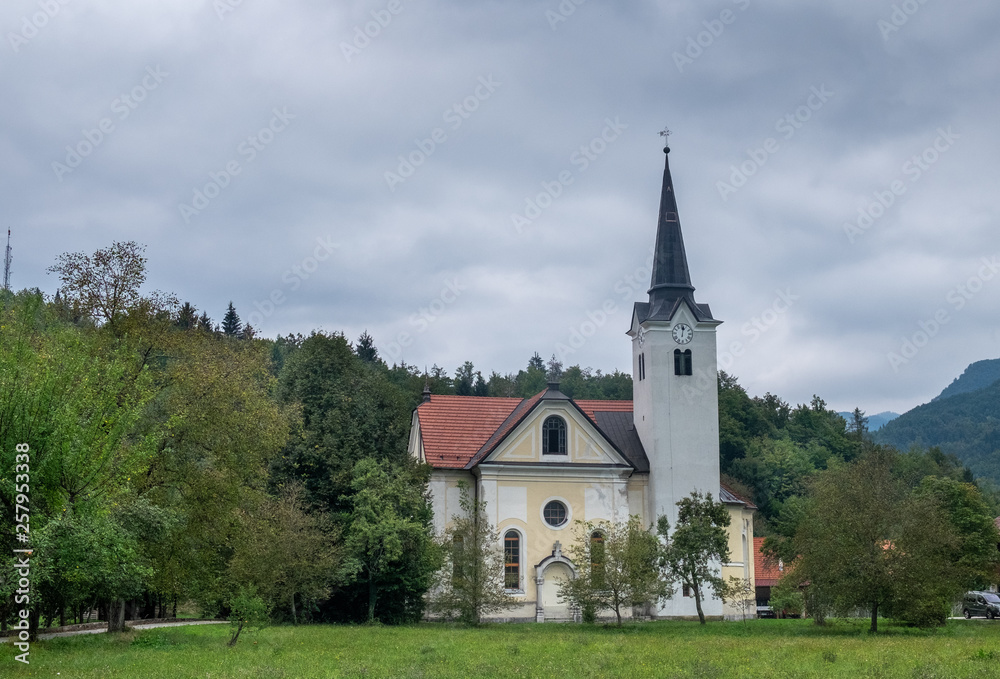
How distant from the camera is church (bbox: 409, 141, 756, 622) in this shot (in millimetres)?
45938

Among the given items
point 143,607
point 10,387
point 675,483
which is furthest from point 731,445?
point 10,387

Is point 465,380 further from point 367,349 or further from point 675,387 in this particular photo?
point 675,387

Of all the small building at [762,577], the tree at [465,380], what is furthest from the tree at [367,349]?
the small building at [762,577]

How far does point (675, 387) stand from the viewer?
47812 millimetres

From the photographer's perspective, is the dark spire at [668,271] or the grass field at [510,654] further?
the dark spire at [668,271]

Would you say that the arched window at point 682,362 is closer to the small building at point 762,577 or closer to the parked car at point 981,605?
the parked car at point 981,605

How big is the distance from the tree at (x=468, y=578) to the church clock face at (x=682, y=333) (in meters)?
13.5

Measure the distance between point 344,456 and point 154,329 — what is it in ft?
38.8

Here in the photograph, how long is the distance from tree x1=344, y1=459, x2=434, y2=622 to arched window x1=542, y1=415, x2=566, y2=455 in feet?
24.2

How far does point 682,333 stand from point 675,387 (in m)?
2.67

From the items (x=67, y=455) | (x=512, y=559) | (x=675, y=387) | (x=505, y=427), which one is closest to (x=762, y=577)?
(x=675, y=387)

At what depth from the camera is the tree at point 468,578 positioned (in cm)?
4022

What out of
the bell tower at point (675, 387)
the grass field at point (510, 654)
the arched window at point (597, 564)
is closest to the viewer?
the grass field at point (510, 654)

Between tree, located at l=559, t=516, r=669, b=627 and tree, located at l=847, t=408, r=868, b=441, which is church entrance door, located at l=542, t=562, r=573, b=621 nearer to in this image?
tree, located at l=559, t=516, r=669, b=627
